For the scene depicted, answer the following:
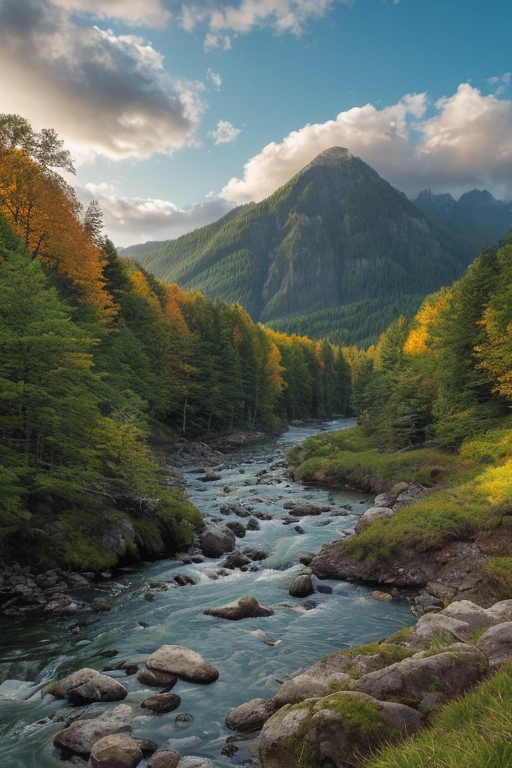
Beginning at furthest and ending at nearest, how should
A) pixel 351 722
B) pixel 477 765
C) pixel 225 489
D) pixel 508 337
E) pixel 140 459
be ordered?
1. pixel 225 489
2. pixel 508 337
3. pixel 140 459
4. pixel 351 722
5. pixel 477 765

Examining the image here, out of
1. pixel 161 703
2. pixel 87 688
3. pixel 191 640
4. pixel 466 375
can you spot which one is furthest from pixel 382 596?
pixel 466 375

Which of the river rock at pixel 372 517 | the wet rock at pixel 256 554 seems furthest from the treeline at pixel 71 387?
the river rock at pixel 372 517

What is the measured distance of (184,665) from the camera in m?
12.0

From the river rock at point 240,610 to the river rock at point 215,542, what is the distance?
19.6ft

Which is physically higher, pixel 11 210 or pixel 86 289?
pixel 11 210

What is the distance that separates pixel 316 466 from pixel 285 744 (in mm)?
34080

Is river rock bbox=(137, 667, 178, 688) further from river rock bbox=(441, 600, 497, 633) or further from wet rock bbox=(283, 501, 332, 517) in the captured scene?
wet rock bbox=(283, 501, 332, 517)

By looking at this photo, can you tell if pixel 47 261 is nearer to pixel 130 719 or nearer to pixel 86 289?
pixel 86 289

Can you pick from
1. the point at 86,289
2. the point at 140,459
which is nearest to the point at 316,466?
the point at 140,459

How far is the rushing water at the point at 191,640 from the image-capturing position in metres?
9.73

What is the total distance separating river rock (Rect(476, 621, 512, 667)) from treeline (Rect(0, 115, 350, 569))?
14.9m

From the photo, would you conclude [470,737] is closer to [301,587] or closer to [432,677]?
[432,677]

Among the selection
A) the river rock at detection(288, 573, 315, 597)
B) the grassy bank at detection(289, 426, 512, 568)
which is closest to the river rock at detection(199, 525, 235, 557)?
the river rock at detection(288, 573, 315, 597)

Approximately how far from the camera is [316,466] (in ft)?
134
